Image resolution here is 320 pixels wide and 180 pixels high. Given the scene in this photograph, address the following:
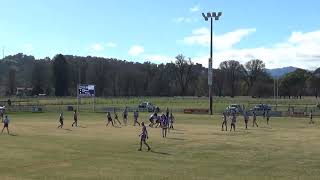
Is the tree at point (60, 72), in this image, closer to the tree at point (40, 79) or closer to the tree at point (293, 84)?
the tree at point (40, 79)

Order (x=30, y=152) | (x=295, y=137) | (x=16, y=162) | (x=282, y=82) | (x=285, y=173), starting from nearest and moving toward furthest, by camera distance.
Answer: (x=285, y=173), (x=16, y=162), (x=30, y=152), (x=295, y=137), (x=282, y=82)

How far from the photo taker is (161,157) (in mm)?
29109

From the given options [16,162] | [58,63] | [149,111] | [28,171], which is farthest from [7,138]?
[58,63]

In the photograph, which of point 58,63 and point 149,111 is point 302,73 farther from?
point 149,111

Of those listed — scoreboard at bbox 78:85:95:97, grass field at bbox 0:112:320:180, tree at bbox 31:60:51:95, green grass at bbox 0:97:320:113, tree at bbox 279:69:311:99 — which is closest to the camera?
grass field at bbox 0:112:320:180

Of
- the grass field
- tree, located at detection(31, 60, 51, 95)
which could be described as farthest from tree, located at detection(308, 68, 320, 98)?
the grass field

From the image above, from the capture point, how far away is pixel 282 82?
7067 inches

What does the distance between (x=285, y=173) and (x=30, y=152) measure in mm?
14958

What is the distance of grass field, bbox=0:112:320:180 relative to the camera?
76.4ft

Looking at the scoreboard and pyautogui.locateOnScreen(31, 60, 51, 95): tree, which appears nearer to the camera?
the scoreboard

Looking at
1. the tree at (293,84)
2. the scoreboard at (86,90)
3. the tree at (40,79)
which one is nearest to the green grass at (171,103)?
the scoreboard at (86,90)

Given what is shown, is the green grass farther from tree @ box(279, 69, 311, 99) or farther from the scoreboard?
tree @ box(279, 69, 311, 99)

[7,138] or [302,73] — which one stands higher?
[302,73]

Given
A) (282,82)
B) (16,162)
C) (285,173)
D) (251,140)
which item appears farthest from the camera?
(282,82)
